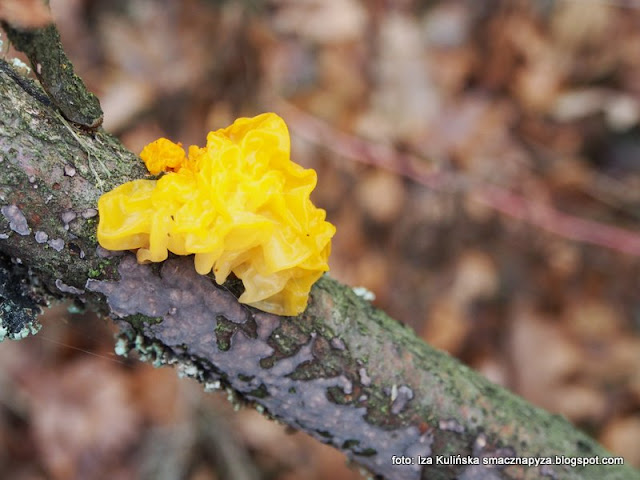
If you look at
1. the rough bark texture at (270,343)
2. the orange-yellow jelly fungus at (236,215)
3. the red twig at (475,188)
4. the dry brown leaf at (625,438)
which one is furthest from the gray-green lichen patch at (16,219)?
the dry brown leaf at (625,438)

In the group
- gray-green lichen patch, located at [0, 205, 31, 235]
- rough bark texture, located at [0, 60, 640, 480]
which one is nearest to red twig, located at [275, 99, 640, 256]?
rough bark texture, located at [0, 60, 640, 480]

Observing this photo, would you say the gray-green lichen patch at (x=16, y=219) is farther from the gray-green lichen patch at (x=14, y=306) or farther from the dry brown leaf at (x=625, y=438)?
the dry brown leaf at (x=625, y=438)

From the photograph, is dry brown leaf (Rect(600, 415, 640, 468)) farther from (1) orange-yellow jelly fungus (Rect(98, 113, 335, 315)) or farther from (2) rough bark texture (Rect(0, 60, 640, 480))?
(1) orange-yellow jelly fungus (Rect(98, 113, 335, 315))

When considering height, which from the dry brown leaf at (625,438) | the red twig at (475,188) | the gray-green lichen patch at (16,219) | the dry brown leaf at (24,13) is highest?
the dry brown leaf at (24,13)

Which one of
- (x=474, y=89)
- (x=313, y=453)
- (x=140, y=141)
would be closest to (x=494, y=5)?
(x=474, y=89)

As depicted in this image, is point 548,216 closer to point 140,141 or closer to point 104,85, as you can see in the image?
point 140,141
